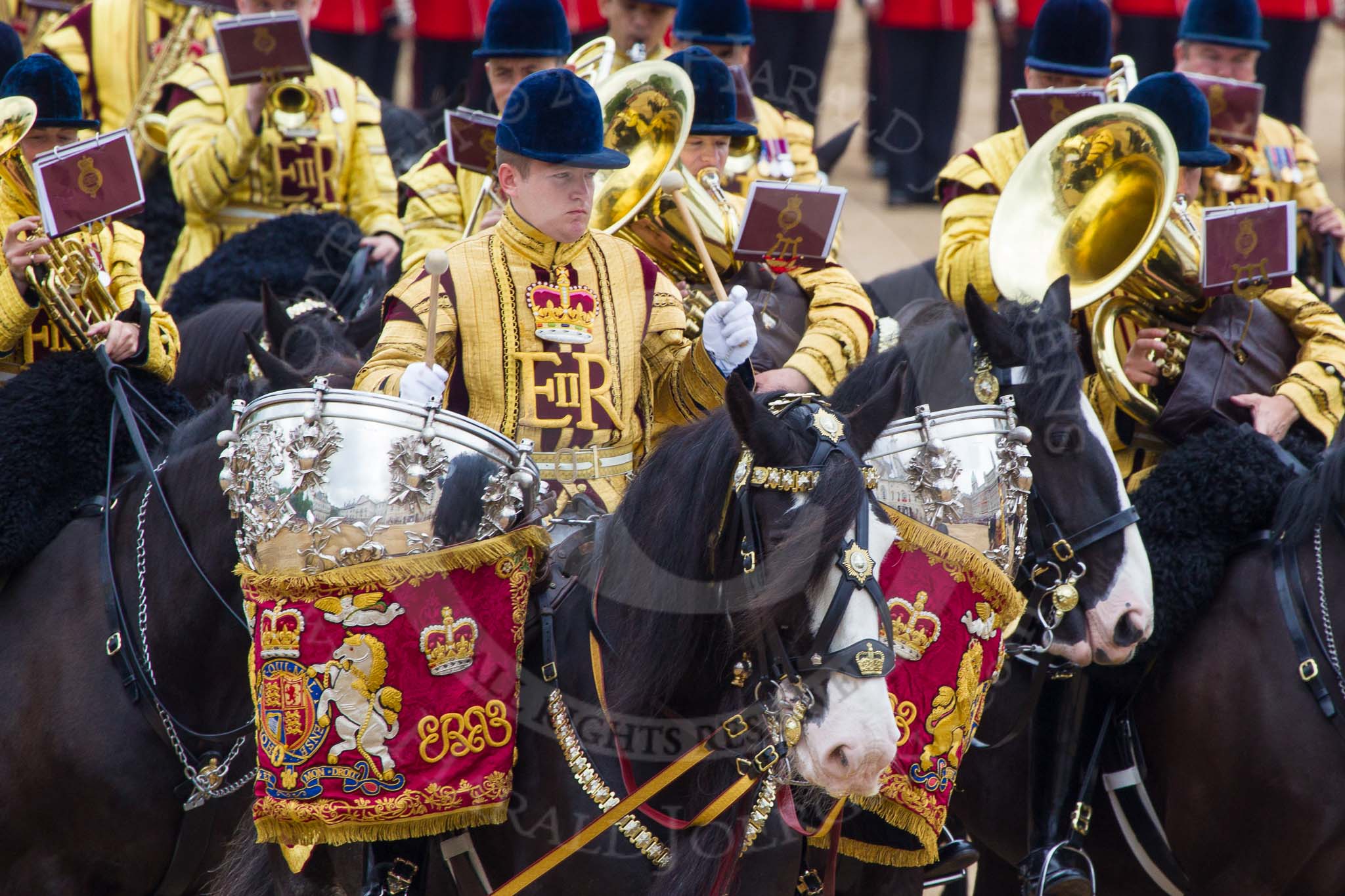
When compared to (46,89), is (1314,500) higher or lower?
lower

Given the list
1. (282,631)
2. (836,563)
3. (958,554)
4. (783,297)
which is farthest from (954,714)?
(783,297)

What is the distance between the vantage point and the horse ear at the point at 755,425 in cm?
292

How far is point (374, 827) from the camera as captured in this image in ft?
10.8

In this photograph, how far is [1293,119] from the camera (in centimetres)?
1106

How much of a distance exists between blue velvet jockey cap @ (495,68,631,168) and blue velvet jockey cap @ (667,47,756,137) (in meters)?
1.76

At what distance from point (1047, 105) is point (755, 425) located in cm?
290

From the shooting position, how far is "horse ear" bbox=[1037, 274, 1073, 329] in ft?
14.0

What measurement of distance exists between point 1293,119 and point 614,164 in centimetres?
842

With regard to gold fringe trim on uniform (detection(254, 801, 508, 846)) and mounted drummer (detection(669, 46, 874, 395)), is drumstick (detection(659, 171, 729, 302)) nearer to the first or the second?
gold fringe trim on uniform (detection(254, 801, 508, 846))

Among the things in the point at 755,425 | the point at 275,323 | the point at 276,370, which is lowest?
the point at 275,323

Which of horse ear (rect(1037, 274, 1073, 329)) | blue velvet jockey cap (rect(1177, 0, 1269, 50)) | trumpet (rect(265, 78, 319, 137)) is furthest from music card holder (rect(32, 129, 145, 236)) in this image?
blue velvet jockey cap (rect(1177, 0, 1269, 50))

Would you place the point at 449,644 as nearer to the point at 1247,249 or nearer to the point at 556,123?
the point at 556,123

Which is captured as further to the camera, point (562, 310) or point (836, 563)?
point (562, 310)

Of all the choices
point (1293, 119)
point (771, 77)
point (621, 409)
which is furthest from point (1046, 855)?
point (1293, 119)
